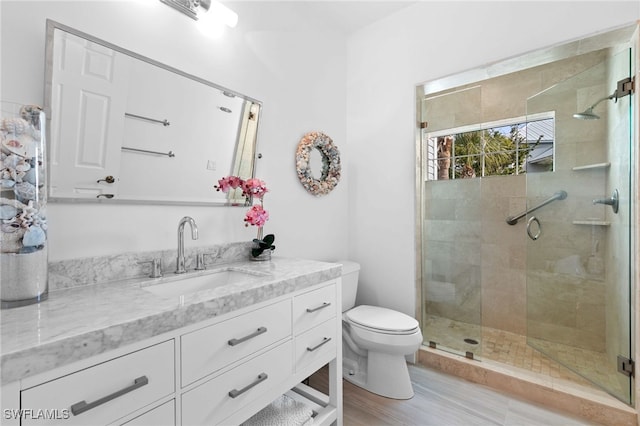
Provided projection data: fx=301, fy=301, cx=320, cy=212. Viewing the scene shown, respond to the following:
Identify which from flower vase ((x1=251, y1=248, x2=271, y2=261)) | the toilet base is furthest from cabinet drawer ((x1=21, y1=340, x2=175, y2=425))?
the toilet base

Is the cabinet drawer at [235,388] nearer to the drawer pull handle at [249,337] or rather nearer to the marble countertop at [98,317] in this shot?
the drawer pull handle at [249,337]

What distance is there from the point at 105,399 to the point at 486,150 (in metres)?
2.82

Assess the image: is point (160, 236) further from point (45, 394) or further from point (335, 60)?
point (335, 60)

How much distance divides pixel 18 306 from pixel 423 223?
2278 mm

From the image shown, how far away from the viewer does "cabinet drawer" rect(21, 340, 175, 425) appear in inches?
25.6

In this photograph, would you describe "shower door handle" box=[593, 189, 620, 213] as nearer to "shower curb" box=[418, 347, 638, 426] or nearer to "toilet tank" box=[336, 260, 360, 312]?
"shower curb" box=[418, 347, 638, 426]

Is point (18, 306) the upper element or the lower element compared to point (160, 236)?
lower

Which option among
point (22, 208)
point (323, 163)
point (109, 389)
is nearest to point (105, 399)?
point (109, 389)

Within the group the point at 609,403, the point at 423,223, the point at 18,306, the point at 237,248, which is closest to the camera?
the point at 18,306

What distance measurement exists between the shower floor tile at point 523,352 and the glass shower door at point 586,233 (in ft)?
0.03

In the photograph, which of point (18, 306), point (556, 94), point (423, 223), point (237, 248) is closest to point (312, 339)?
point (237, 248)

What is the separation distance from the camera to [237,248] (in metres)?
1.72

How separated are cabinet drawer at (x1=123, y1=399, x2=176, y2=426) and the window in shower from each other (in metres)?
2.18

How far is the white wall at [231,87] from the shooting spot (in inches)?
42.8
